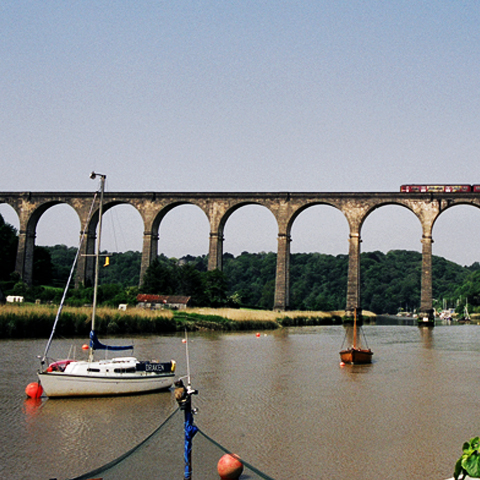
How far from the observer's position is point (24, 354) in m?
23.4

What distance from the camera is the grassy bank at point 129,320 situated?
98.0 ft

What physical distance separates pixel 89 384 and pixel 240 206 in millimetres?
44561

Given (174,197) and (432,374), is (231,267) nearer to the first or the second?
(174,197)

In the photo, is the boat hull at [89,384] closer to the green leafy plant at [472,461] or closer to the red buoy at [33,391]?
the red buoy at [33,391]

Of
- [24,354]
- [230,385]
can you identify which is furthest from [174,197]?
[230,385]

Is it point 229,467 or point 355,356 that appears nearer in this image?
point 229,467

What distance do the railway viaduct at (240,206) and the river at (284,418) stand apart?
103 ft

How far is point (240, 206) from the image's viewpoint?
59.5 meters

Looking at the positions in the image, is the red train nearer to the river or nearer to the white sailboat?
the river

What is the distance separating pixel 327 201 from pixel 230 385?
4070cm

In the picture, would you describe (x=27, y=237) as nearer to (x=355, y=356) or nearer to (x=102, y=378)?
(x=355, y=356)

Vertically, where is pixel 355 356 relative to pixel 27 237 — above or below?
below

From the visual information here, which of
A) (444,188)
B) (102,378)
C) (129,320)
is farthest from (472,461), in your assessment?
(444,188)

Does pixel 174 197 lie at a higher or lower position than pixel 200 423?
higher
